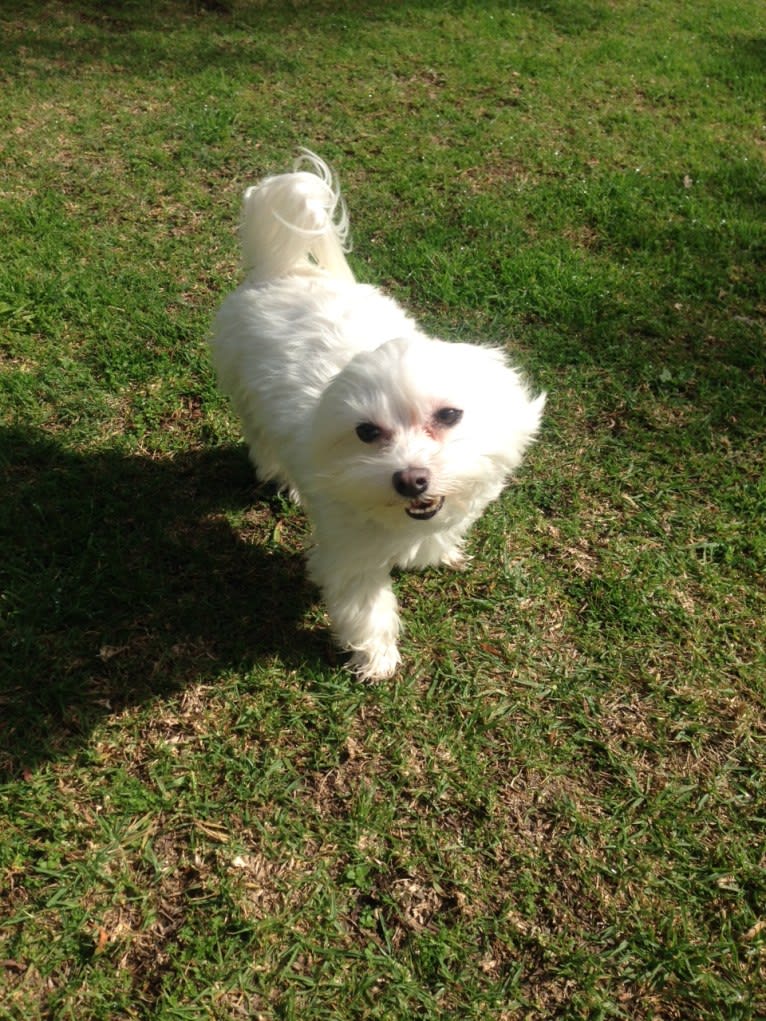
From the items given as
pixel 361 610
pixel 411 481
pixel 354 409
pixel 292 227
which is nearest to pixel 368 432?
pixel 354 409

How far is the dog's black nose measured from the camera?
204 cm

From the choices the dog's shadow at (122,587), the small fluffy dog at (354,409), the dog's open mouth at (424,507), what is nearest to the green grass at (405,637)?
the dog's shadow at (122,587)

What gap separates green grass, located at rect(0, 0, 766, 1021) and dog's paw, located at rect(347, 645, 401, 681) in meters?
0.08

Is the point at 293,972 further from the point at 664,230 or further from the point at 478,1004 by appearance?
the point at 664,230

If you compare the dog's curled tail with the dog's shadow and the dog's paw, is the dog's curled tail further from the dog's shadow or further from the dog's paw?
the dog's paw

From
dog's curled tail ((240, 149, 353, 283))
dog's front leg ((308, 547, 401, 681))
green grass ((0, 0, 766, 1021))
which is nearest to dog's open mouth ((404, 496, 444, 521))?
dog's front leg ((308, 547, 401, 681))

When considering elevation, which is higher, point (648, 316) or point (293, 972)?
point (648, 316)

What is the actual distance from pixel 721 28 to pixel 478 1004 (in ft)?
33.0

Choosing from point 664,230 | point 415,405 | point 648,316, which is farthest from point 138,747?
point 664,230

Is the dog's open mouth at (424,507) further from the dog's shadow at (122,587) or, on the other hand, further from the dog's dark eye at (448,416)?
the dog's shadow at (122,587)

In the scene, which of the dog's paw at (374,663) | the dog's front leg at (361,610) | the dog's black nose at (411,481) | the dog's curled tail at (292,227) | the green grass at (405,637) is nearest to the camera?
the dog's black nose at (411,481)

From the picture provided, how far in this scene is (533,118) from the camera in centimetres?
650

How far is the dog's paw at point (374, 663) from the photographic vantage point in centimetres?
300

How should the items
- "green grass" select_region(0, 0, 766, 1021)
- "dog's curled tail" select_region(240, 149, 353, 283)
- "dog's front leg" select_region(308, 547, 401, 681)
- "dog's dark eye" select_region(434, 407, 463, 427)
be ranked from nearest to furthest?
"dog's dark eye" select_region(434, 407, 463, 427) → "green grass" select_region(0, 0, 766, 1021) → "dog's front leg" select_region(308, 547, 401, 681) → "dog's curled tail" select_region(240, 149, 353, 283)
